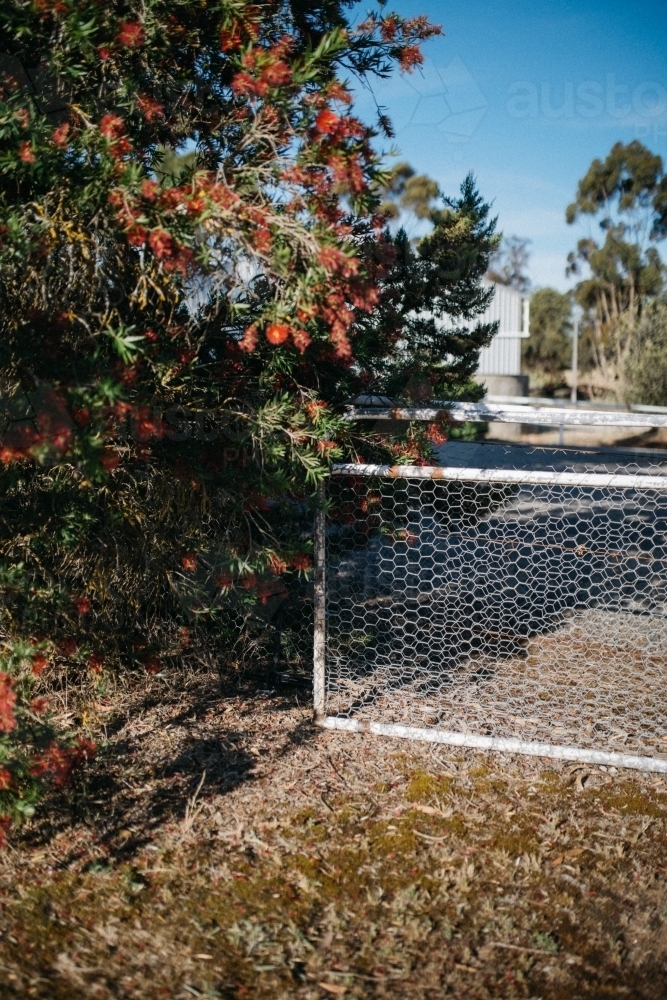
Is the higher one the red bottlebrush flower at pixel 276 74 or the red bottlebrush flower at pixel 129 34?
the red bottlebrush flower at pixel 129 34

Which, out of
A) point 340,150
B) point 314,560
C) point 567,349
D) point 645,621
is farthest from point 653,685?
point 567,349

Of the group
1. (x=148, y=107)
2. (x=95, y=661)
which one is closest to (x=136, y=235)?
(x=148, y=107)

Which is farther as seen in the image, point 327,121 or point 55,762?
point 55,762

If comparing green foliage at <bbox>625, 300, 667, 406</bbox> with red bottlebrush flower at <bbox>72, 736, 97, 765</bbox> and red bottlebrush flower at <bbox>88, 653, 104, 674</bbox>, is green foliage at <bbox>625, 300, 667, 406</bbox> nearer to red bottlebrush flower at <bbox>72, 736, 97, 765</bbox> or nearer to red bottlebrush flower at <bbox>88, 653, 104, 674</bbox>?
red bottlebrush flower at <bbox>88, 653, 104, 674</bbox>

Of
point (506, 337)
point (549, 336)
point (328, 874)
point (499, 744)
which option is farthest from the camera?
point (549, 336)

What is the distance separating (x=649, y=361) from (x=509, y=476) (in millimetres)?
23117

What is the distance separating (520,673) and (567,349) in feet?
141

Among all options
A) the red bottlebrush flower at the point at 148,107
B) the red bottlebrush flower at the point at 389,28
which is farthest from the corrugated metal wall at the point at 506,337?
the red bottlebrush flower at the point at 148,107

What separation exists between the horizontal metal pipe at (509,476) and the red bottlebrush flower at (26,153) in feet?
6.35

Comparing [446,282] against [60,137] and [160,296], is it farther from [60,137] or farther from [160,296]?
[60,137]

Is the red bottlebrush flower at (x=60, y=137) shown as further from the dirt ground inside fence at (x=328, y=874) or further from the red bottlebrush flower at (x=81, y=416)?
the dirt ground inside fence at (x=328, y=874)

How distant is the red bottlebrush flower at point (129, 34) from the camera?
3199mm

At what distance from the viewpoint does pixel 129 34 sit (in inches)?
126

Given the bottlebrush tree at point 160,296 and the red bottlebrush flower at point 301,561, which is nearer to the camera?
the bottlebrush tree at point 160,296
